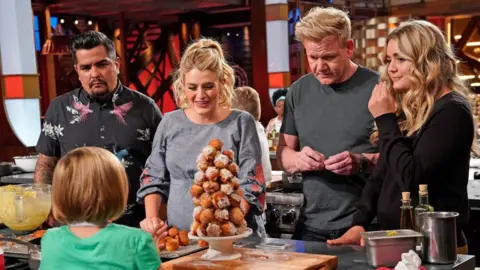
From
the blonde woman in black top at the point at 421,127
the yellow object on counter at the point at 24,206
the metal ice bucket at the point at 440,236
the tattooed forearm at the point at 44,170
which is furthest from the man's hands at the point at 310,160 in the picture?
the tattooed forearm at the point at 44,170

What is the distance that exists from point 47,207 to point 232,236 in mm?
1056

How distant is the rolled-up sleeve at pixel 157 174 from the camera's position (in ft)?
9.24

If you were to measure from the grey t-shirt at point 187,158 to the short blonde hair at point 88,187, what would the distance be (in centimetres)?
89

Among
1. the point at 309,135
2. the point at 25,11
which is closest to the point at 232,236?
the point at 309,135

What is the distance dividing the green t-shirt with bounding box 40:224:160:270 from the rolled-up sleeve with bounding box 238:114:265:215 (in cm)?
82

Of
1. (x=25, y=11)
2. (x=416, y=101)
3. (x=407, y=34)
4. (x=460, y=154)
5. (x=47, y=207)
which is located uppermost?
(x=25, y=11)

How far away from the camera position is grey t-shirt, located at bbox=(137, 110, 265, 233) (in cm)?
269

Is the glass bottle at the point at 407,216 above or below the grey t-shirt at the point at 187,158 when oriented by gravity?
below

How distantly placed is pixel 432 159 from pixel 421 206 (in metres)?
0.18

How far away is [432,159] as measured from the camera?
2275 mm

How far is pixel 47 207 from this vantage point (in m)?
2.85

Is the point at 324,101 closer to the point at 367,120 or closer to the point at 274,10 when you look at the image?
the point at 367,120

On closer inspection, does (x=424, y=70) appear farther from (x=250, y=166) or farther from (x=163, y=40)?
(x=163, y=40)

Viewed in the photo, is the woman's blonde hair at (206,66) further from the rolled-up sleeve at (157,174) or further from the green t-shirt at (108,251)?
the green t-shirt at (108,251)
